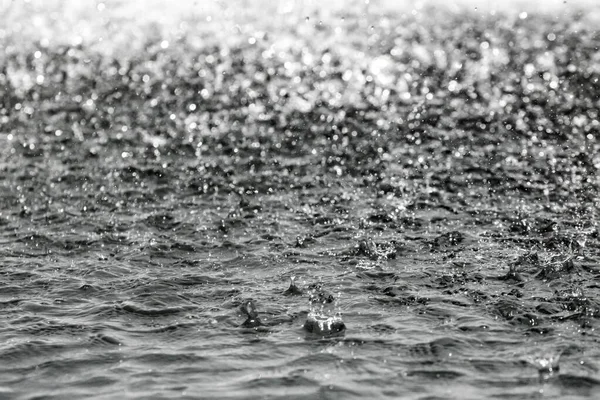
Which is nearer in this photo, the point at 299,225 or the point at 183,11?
the point at 299,225

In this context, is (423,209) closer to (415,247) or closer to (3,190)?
(415,247)

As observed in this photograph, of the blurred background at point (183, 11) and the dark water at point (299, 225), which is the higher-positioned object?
the blurred background at point (183, 11)

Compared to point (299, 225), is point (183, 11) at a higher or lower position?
higher

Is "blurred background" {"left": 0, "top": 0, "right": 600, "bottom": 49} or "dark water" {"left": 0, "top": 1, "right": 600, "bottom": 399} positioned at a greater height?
"blurred background" {"left": 0, "top": 0, "right": 600, "bottom": 49}

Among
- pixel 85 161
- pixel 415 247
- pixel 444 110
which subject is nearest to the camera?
pixel 415 247

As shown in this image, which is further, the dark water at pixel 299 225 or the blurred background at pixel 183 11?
the blurred background at pixel 183 11

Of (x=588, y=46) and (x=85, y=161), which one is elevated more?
(x=588, y=46)

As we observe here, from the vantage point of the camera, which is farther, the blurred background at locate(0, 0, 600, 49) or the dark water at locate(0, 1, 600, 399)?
the blurred background at locate(0, 0, 600, 49)

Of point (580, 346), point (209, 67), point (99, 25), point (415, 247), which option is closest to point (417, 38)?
point (209, 67)
